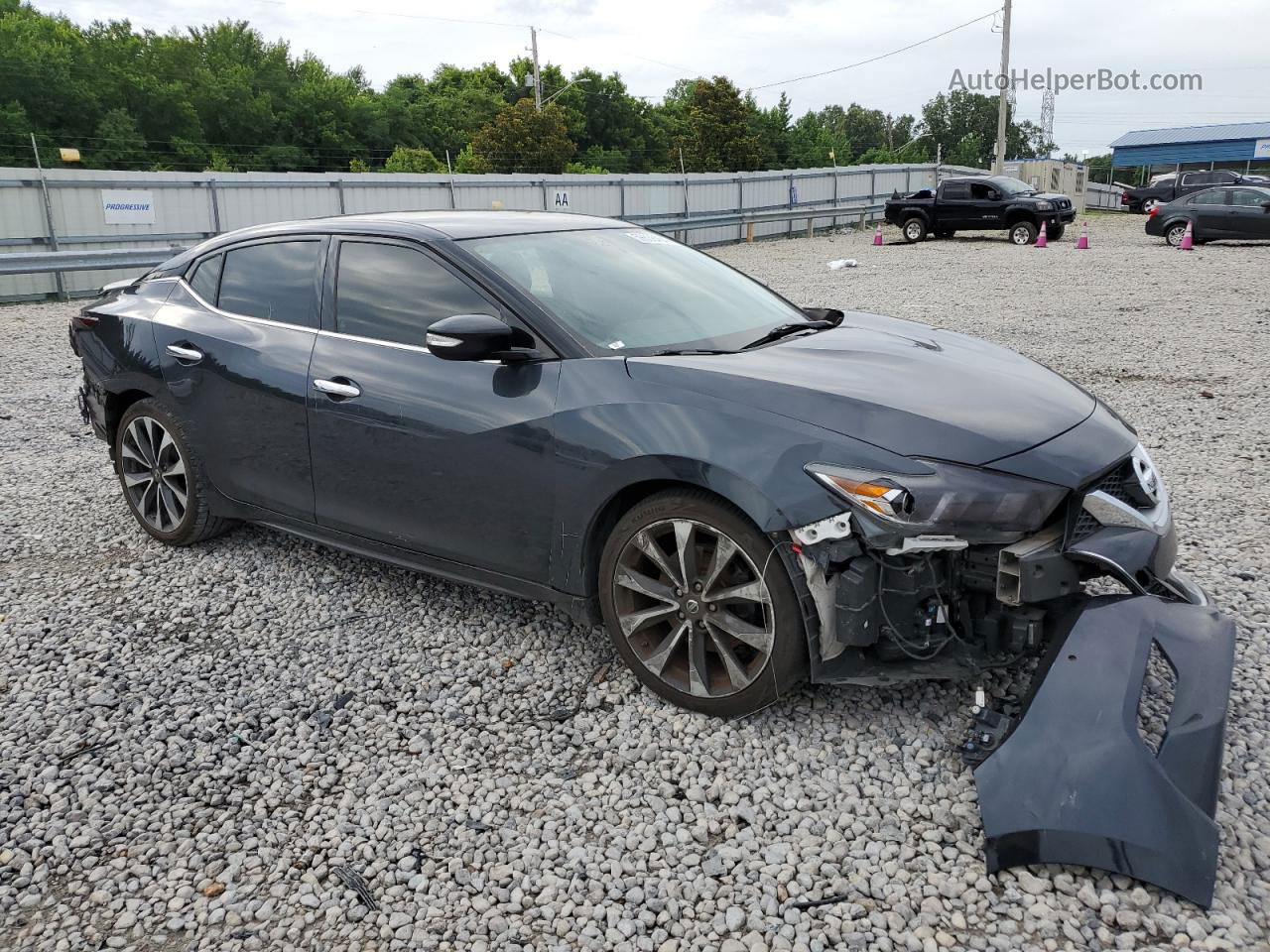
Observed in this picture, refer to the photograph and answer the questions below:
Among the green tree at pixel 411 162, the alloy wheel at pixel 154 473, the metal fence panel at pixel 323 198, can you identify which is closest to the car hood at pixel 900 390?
the alloy wheel at pixel 154 473

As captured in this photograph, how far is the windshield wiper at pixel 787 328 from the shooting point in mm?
3900

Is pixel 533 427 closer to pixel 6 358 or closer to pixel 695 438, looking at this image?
pixel 695 438

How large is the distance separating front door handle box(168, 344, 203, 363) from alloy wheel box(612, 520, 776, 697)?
2.45m

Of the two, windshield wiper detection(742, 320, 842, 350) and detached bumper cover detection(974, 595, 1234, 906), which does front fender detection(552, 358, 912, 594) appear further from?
detached bumper cover detection(974, 595, 1234, 906)

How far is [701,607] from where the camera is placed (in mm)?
3262

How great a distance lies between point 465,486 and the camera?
3717 millimetres

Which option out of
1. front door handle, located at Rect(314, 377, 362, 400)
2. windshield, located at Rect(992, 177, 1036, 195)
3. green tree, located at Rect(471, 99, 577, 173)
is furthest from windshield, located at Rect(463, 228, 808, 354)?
green tree, located at Rect(471, 99, 577, 173)

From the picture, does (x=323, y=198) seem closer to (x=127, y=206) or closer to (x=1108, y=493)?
(x=127, y=206)

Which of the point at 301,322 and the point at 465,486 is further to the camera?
the point at 301,322

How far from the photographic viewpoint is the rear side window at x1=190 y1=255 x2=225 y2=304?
4.80 meters

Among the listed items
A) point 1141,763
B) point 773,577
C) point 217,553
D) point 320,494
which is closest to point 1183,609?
point 1141,763

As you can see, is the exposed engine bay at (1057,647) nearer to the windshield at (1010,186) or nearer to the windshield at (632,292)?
the windshield at (632,292)

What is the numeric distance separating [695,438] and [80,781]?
225 centimetres

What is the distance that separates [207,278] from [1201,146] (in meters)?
77.0
